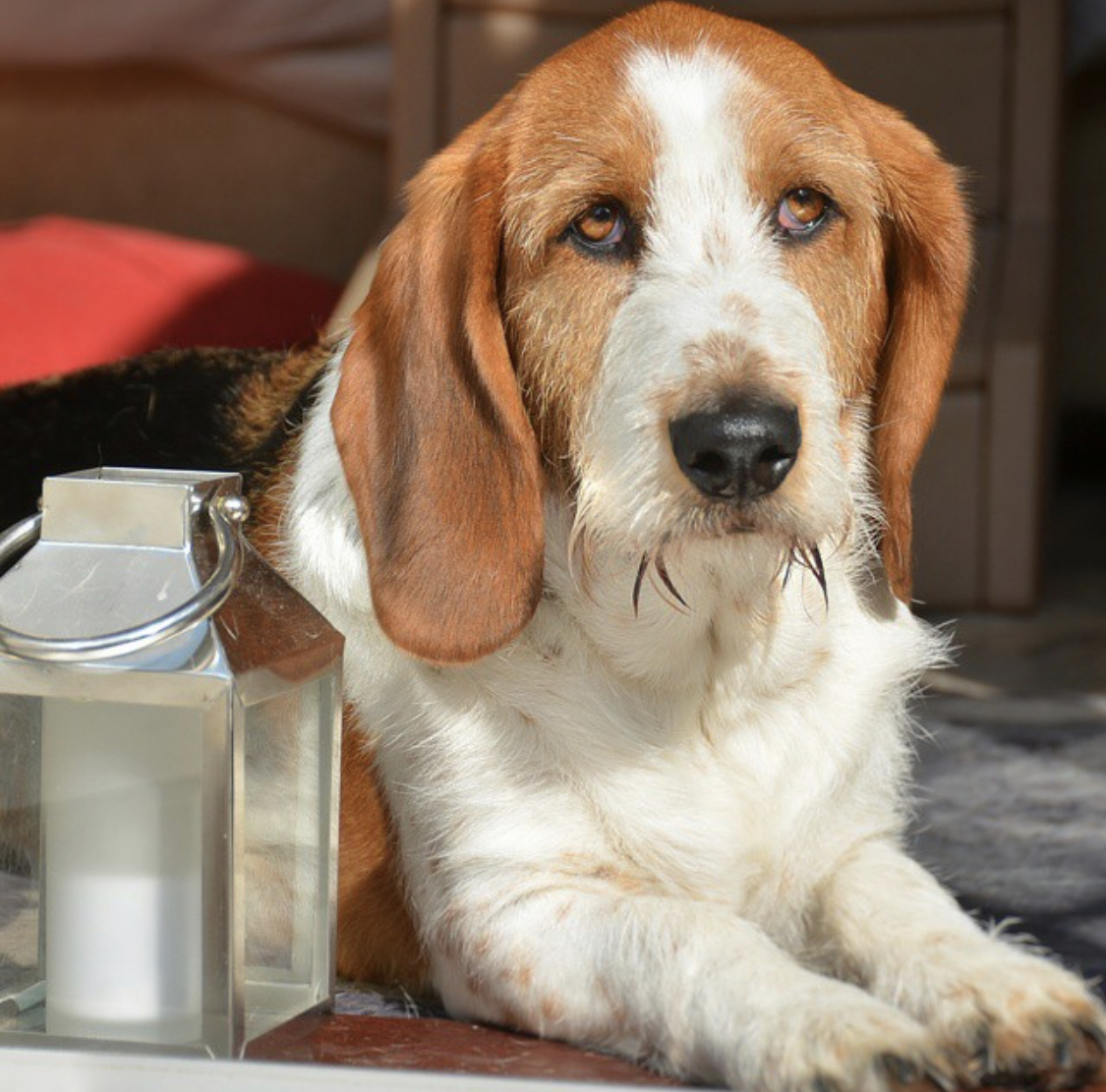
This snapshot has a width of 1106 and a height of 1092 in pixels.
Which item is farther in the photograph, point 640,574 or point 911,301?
point 911,301

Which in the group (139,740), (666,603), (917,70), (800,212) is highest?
(917,70)

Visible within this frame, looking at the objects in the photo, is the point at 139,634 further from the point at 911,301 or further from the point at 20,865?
the point at 911,301

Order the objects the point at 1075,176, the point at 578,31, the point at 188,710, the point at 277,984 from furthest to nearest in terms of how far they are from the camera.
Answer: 1. the point at 1075,176
2. the point at 578,31
3. the point at 277,984
4. the point at 188,710

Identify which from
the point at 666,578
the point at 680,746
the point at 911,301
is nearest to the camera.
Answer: the point at 666,578

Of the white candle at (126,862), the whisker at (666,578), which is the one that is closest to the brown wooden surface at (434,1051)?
the white candle at (126,862)

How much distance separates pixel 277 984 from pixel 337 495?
2.22 ft

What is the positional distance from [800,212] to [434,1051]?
1.08 metres

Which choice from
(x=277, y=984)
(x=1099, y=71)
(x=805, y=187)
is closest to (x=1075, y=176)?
(x=1099, y=71)

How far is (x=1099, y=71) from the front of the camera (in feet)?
22.6

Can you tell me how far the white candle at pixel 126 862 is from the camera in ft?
6.18

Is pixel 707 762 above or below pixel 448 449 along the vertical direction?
below

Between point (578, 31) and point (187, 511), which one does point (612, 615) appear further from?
point (578, 31)

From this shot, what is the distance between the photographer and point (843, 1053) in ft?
5.94

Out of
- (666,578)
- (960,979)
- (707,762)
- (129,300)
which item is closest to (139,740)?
(666,578)
